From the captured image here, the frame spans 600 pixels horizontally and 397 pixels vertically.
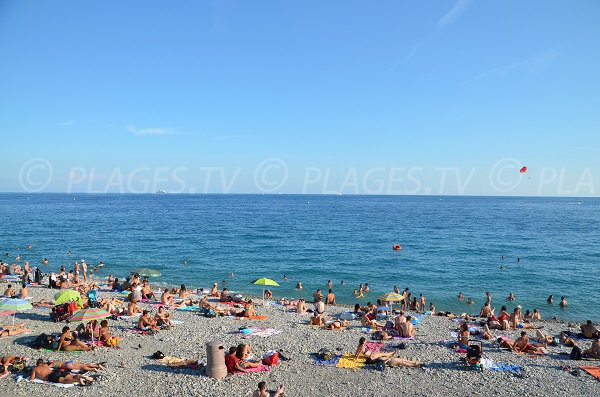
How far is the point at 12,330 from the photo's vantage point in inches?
578

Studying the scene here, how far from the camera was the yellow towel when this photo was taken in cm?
1256

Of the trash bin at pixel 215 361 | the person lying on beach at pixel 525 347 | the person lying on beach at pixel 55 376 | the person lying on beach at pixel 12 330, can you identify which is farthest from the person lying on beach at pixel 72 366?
the person lying on beach at pixel 525 347

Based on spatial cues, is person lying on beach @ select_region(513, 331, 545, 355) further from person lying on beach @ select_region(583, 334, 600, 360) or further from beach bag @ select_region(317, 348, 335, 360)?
beach bag @ select_region(317, 348, 335, 360)

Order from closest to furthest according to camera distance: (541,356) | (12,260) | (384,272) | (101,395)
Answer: (101,395) < (541,356) < (384,272) < (12,260)

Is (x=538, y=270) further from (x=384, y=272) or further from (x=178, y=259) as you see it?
(x=178, y=259)

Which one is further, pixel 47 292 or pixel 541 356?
pixel 47 292

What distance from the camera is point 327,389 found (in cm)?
1100

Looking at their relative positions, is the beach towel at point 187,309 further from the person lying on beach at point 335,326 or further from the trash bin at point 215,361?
the trash bin at point 215,361

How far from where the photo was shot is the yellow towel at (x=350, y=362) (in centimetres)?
1256

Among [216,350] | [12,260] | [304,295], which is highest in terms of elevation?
[216,350]

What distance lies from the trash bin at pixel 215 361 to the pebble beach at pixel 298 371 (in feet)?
0.60

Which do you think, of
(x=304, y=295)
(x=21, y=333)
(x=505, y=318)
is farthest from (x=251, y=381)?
(x=304, y=295)

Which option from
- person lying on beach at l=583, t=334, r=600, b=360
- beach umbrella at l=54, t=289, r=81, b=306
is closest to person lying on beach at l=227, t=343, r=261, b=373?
beach umbrella at l=54, t=289, r=81, b=306

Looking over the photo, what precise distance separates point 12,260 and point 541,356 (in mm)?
44522
